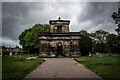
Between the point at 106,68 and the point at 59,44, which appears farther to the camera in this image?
the point at 59,44

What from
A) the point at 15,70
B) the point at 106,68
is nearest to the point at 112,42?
the point at 106,68

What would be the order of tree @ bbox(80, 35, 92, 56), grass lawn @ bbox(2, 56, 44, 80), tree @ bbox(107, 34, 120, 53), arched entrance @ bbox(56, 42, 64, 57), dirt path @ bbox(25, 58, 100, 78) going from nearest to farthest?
grass lawn @ bbox(2, 56, 44, 80)
dirt path @ bbox(25, 58, 100, 78)
arched entrance @ bbox(56, 42, 64, 57)
tree @ bbox(107, 34, 120, 53)
tree @ bbox(80, 35, 92, 56)

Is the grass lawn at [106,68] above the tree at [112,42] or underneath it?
underneath

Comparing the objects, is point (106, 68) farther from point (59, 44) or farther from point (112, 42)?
point (112, 42)

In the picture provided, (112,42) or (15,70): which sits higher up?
(112,42)

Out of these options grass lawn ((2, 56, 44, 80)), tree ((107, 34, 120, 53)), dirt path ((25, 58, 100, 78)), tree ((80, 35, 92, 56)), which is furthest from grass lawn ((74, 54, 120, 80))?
tree ((107, 34, 120, 53))

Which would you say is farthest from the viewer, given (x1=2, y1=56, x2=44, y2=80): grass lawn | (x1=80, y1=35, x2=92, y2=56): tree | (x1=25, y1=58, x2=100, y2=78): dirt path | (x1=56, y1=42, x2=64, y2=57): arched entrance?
(x1=80, y1=35, x2=92, y2=56): tree

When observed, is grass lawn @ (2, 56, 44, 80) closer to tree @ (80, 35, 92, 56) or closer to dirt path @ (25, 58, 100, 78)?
dirt path @ (25, 58, 100, 78)

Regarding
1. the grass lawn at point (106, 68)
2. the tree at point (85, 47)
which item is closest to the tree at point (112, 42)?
the tree at point (85, 47)

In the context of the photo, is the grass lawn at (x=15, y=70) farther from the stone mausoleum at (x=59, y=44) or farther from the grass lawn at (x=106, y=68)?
the stone mausoleum at (x=59, y=44)

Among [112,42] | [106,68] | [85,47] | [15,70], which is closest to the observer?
[15,70]

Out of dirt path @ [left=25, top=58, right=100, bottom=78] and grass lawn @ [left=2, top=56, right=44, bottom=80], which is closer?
grass lawn @ [left=2, top=56, right=44, bottom=80]

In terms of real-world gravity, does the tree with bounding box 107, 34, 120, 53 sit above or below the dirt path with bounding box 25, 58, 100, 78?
above

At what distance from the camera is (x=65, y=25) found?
854 inches
